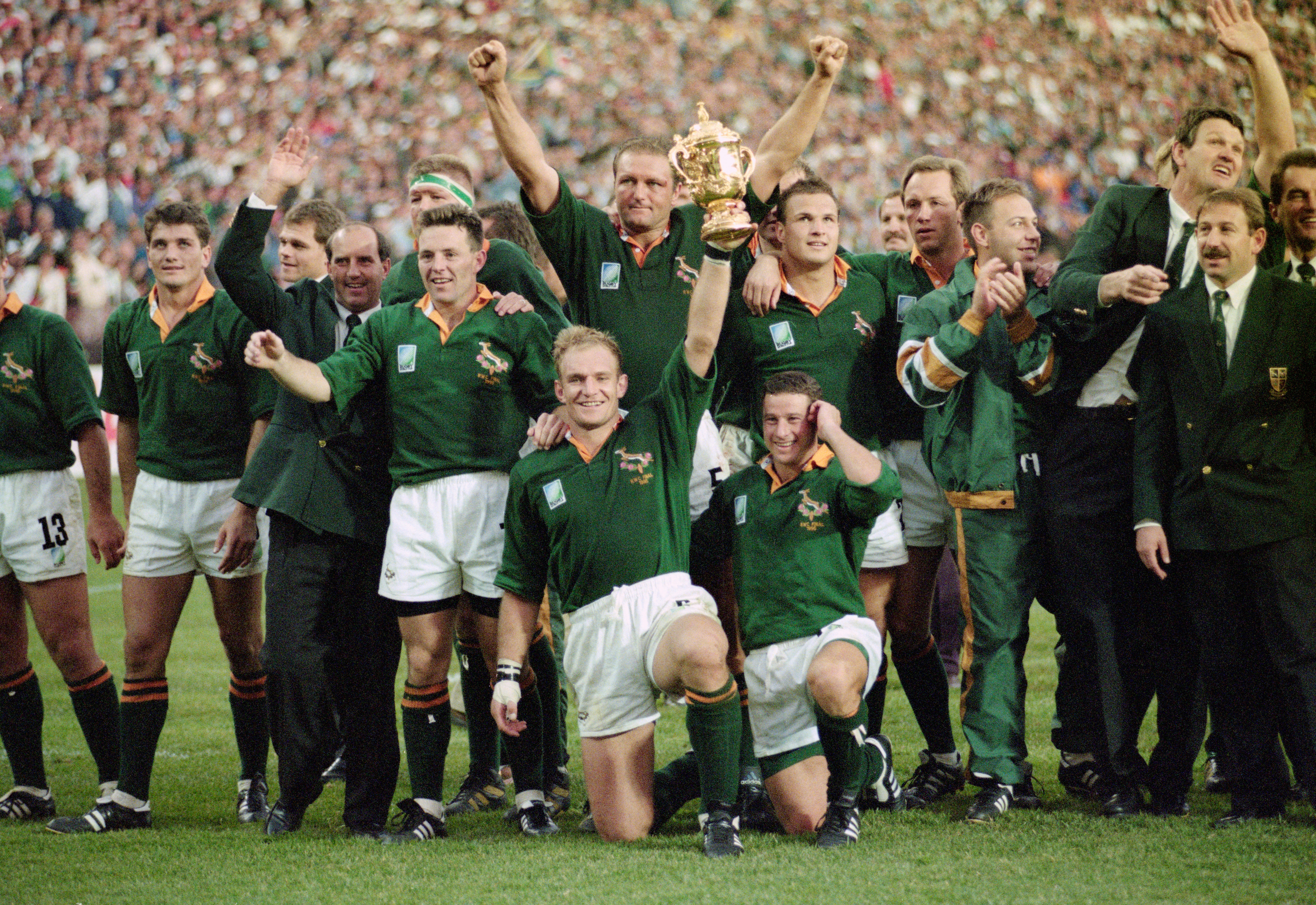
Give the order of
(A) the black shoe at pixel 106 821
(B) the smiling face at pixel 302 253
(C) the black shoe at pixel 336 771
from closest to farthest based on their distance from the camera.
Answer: (A) the black shoe at pixel 106 821 < (B) the smiling face at pixel 302 253 < (C) the black shoe at pixel 336 771

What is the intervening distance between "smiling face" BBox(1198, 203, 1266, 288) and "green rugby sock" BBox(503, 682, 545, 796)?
2434 millimetres

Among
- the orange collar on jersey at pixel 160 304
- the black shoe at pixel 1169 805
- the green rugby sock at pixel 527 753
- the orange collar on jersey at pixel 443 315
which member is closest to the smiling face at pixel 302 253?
the orange collar on jersey at pixel 160 304

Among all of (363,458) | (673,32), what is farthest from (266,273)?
(673,32)

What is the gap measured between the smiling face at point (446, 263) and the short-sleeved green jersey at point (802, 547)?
3.69 feet

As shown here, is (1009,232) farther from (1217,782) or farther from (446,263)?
(1217,782)

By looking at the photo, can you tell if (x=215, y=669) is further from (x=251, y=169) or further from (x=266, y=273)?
(x=251, y=169)

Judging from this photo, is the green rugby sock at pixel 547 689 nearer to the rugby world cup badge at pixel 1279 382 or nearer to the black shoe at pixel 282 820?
the black shoe at pixel 282 820

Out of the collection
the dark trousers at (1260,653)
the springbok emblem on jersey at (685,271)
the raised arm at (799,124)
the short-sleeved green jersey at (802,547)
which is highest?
the raised arm at (799,124)

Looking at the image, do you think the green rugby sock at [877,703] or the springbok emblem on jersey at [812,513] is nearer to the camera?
the springbok emblem on jersey at [812,513]

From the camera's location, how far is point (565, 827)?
448 cm

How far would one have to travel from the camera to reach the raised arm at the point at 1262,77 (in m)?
4.27

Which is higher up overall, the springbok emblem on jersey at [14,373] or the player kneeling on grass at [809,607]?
the springbok emblem on jersey at [14,373]

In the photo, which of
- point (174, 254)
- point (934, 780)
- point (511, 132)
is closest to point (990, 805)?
point (934, 780)

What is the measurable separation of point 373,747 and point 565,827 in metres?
0.67
